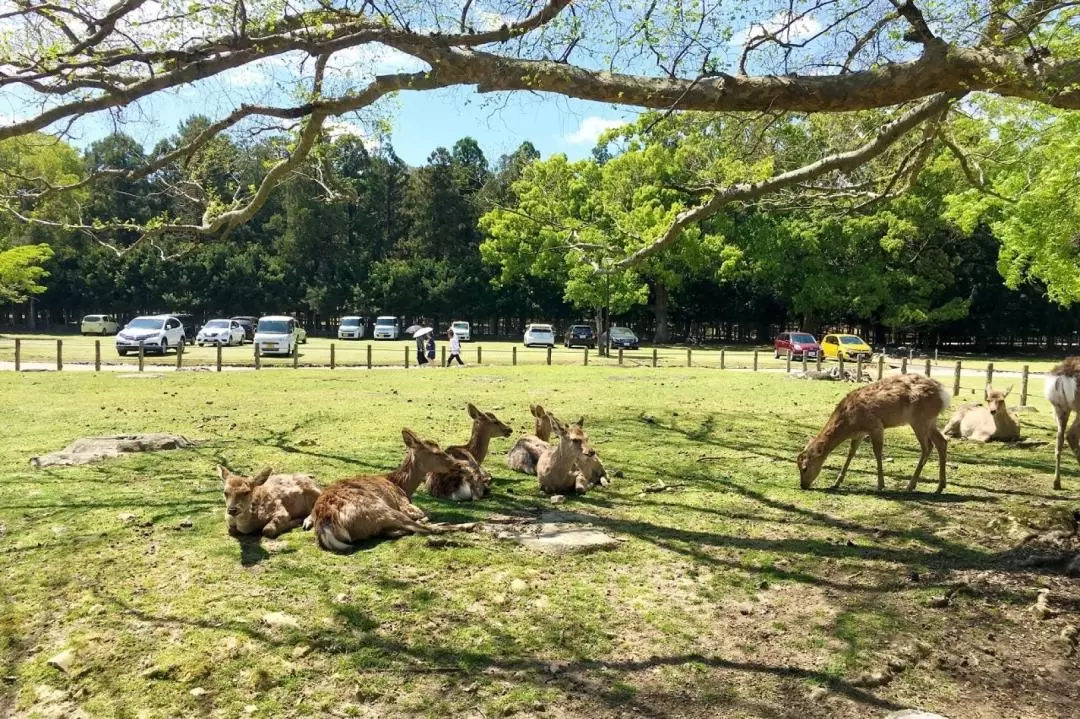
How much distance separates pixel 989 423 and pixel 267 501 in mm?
9908

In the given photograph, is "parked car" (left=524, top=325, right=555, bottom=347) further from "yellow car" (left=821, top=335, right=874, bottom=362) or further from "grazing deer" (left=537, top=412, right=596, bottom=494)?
"grazing deer" (left=537, top=412, right=596, bottom=494)

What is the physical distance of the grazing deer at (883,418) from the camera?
7754mm

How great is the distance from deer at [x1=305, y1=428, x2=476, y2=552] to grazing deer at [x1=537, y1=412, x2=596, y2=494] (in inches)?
56.4

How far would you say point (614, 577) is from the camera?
5078 millimetres

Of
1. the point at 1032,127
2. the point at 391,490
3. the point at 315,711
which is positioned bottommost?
the point at 315,711

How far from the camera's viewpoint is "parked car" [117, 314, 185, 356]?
2933 centimetres

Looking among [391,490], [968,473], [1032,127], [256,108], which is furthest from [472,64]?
[1032,127]

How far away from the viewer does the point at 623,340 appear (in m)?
42.8

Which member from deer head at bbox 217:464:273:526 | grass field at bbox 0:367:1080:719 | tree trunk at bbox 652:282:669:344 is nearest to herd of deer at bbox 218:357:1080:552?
deer head at bbox 217:464:273:526

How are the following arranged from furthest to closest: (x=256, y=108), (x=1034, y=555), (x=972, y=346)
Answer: (x=972, y=346) < (x=256, y=108) < (x=1034, y=555)

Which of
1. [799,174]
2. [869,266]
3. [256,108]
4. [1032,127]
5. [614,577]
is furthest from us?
[869,266]

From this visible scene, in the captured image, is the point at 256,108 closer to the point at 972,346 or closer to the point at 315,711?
the point at 315,711

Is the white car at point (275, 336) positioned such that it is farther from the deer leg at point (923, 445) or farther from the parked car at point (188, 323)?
the deer leg at point (923, 445)

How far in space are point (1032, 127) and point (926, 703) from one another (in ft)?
58.3
